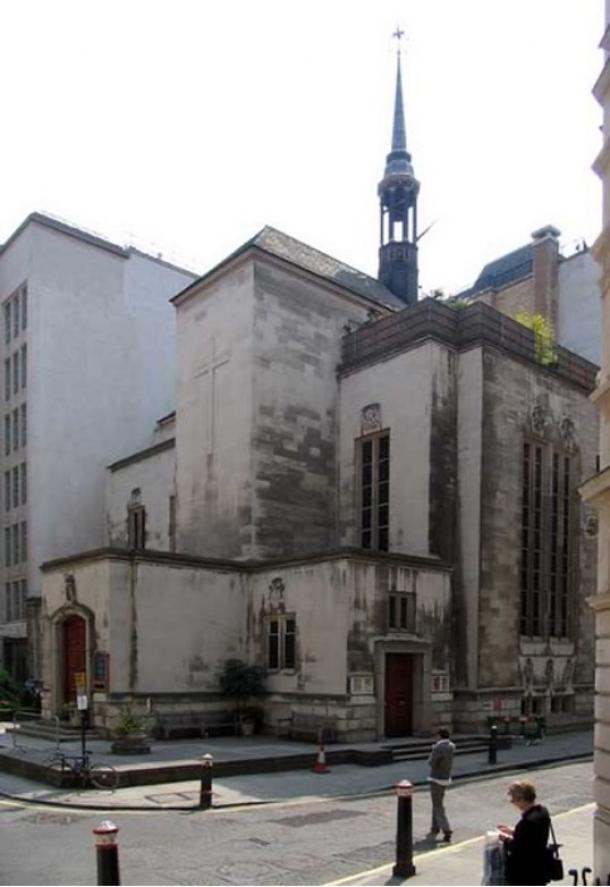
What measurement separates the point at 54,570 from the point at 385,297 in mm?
18077

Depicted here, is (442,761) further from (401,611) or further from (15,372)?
(15,372)

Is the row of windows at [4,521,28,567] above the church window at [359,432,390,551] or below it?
below

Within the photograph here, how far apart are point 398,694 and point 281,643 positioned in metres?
3.71

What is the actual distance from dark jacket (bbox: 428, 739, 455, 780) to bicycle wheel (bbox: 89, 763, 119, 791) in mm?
6515

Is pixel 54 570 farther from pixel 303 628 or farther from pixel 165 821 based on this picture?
pixel 165 821

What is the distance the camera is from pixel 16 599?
45.8m

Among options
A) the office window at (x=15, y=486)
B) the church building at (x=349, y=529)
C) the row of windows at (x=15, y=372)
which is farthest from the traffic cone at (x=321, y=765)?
the row of windows at (x=15, y=372)

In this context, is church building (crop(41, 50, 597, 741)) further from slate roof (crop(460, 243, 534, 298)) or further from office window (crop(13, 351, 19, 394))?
slate roof (crop(460, 243, 534, 298))

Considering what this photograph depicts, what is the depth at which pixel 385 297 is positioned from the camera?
37.6m

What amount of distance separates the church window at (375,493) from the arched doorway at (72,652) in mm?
10360

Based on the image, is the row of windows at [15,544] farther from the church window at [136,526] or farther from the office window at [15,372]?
the office window at [15,372]

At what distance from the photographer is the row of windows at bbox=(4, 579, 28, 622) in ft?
147

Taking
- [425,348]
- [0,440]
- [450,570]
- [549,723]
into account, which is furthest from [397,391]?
[0,440]

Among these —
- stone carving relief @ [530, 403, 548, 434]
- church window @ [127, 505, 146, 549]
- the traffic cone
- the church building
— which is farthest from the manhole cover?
church window @ [127, 505, 146, 549]
